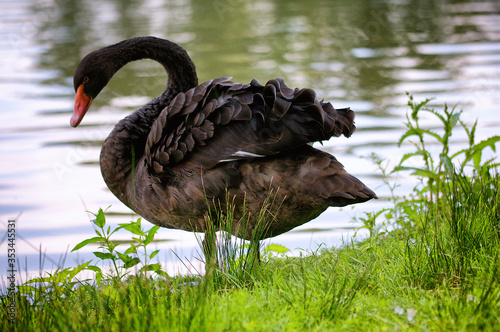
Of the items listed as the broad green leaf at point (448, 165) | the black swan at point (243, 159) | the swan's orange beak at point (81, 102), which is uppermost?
the swan's orange beak at point (81, 102)

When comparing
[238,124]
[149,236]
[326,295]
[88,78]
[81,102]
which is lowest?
[326,295]

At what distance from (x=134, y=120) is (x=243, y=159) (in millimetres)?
1086

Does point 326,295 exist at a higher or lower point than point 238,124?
lower

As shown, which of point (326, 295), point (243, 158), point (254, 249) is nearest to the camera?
point (326, 295)

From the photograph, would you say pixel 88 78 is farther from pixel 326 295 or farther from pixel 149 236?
pixel 326 295

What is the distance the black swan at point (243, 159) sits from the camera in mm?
3594

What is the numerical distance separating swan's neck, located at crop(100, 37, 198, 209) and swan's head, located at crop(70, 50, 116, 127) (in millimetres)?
111

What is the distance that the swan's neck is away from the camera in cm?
438

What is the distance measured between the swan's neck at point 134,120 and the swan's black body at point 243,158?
16 cm

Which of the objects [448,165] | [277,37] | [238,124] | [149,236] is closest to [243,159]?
[238,124]

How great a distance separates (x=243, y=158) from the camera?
Answer: 3.72 meters

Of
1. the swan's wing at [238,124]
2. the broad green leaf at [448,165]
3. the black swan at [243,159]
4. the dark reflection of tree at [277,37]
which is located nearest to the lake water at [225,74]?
the dark reflection of tree at [277,37]

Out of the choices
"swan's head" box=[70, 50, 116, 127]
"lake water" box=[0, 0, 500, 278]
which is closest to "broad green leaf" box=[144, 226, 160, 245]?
"lake water" box=[0, 0, 500, 278]

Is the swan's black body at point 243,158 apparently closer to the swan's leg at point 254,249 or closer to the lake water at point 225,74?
the swan's leg at point 254,249
